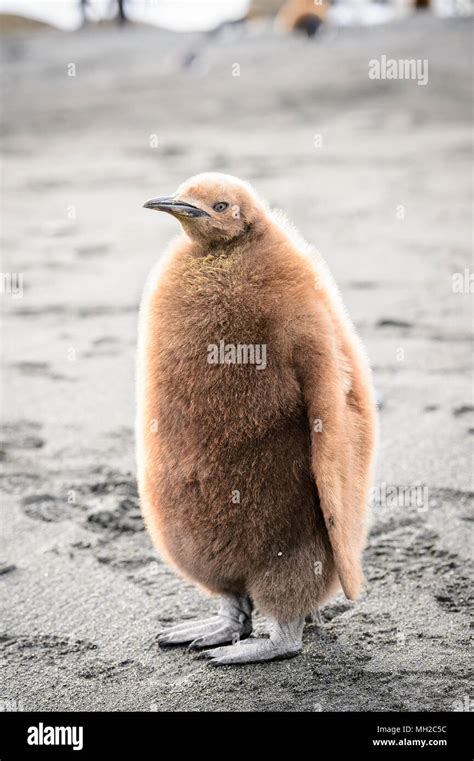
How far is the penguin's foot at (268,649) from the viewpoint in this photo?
2168mm

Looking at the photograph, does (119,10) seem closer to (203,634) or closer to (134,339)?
(134,339)

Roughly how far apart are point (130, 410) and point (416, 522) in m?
1.26

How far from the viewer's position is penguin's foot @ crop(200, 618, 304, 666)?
2168mm

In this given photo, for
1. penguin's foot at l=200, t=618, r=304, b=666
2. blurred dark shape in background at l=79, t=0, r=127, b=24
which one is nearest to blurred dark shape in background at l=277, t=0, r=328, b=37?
blurred dark shape in background at l=79, t=0, r=127, b=24

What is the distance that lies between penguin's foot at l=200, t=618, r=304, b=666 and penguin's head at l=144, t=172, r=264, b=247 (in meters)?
0.85

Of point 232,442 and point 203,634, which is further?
point 203,634

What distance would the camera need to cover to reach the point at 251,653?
85.7 inches

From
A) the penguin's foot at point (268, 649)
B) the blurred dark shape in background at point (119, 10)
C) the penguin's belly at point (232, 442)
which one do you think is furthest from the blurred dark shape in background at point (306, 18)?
the penguin's foot at point (268, 649)

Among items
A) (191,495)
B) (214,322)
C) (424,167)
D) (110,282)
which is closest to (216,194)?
(214,322)

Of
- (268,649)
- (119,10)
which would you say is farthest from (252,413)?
(119,10)

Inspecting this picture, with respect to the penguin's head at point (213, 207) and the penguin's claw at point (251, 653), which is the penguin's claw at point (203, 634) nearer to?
the penguin's claw at point (251, 653)

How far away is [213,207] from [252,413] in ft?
1.39

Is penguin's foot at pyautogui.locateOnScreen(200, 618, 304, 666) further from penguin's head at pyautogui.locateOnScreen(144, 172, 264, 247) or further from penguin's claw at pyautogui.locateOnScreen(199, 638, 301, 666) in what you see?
penguin's head at pyautogui.locateOnScreen(144, 172, 264, 247)

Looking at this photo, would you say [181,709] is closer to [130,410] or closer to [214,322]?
[214,322]
